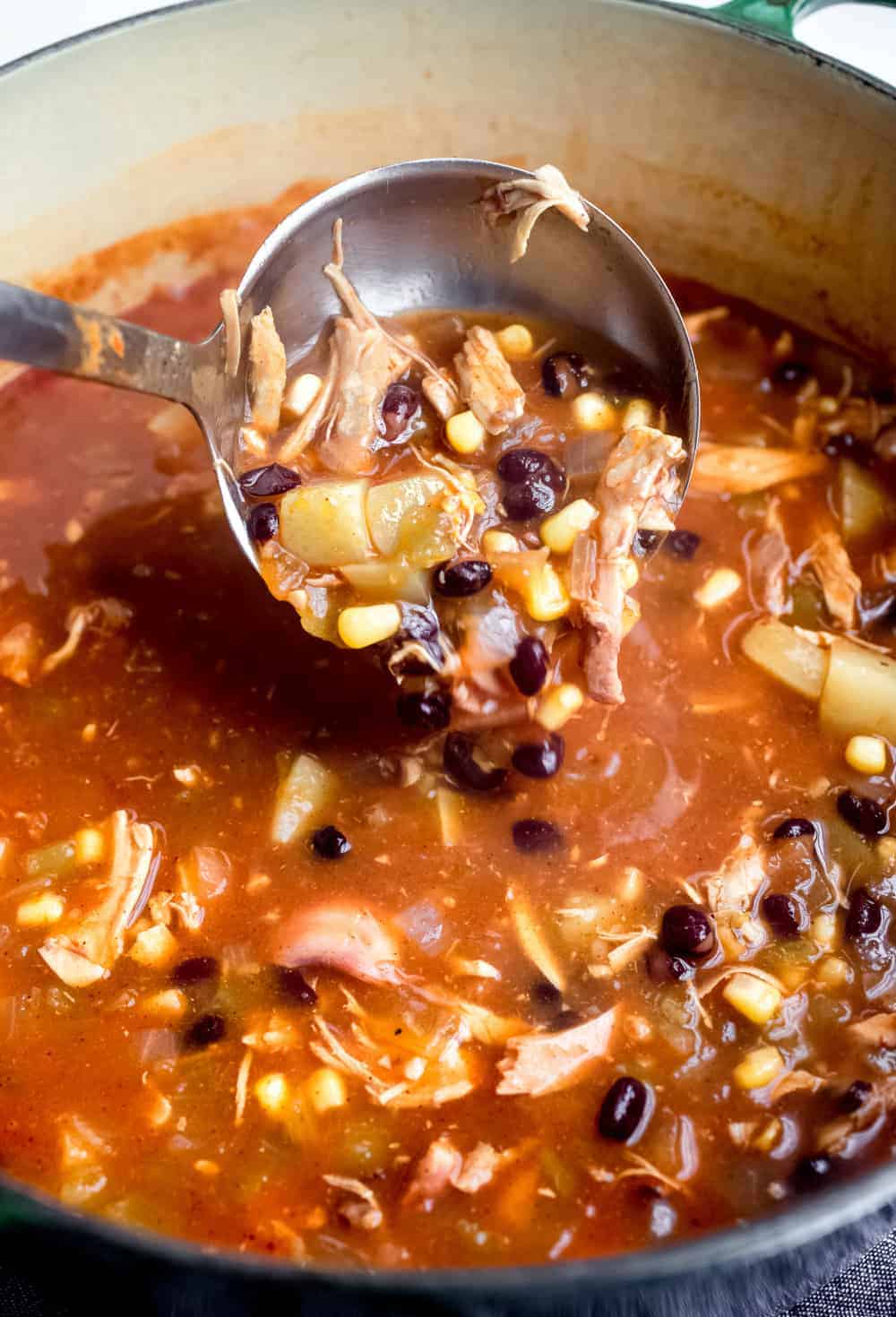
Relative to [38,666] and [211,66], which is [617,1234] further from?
[211,66]

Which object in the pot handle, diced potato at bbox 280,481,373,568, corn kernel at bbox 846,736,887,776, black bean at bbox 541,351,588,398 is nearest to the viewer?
diced potato at bbox 280,481,373,568

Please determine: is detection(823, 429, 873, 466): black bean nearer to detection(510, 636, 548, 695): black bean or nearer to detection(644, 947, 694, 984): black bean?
detection(510, 636, 548, 695): black bean

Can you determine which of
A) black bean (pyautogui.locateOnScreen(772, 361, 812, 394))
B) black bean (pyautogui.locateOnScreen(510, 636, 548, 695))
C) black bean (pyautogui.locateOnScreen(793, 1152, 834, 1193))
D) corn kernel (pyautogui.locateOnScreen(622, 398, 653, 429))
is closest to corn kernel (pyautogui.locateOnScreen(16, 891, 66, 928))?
black bean (pyautogui.locateOnScreen(510, 636, 548, 695))

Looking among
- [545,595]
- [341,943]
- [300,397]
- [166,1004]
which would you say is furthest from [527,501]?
[166,1004]

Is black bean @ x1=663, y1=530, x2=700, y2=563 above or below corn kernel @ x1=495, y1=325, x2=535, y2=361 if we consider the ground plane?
below

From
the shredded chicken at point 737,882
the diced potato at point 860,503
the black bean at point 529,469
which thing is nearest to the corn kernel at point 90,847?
the black bean at point 529,469

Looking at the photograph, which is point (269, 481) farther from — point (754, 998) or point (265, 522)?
point (754, 998)
